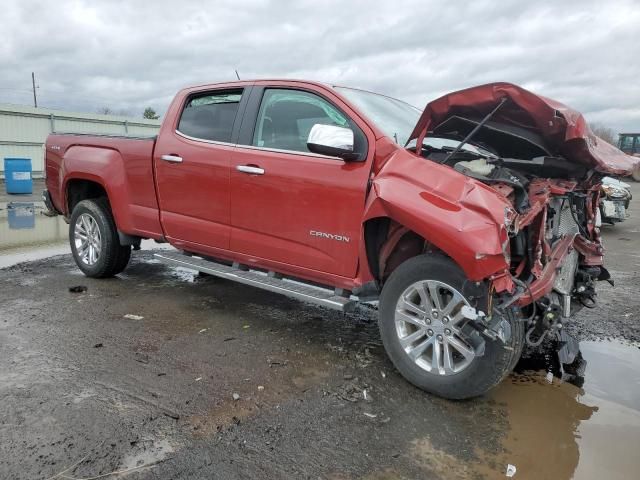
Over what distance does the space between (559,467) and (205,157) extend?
11.3 ft

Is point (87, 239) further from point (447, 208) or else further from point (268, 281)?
point (447, 208)

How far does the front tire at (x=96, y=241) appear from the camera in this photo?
5.63m

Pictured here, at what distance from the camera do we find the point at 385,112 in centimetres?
419

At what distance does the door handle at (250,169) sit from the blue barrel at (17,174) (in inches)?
609

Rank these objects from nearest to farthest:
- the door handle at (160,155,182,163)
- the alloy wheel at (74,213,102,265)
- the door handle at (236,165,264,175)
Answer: the door handle at (236,165,264,175) < the door handle at (160,155,182,163) < the alloy wheel at (74,213,102,265)

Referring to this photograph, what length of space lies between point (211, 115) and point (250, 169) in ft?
3.03

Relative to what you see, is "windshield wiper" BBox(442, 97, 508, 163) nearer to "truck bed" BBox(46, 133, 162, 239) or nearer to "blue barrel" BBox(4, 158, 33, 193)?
"truck bed" BBox(46, 133, 162, 239)

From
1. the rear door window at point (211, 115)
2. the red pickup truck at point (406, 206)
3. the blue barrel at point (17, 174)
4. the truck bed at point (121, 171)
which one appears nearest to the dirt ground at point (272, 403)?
the red pickup truck at point (406, 206)

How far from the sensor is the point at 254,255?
14.2 ft

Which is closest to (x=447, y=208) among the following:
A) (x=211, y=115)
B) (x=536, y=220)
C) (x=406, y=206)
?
(x=406, y=206)

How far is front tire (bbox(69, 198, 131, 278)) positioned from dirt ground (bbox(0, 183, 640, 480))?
0.80 m

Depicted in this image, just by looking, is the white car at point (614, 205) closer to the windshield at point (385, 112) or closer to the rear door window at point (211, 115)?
the windshield at point (385, 112)

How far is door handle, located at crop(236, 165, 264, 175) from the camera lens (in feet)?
13.4

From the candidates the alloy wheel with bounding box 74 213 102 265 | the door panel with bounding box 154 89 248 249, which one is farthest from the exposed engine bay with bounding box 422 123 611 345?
the alloy wheel with bounding box 74 213 102 265
